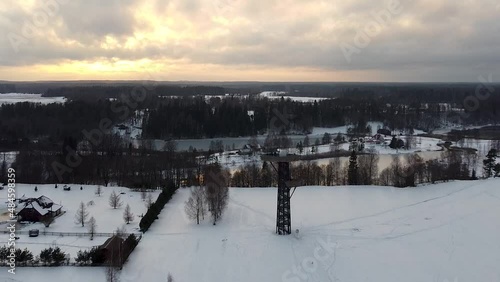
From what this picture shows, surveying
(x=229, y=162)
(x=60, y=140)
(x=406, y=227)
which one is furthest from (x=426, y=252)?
(x=60, y=140)

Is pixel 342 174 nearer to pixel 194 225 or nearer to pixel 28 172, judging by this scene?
pixel 194 225

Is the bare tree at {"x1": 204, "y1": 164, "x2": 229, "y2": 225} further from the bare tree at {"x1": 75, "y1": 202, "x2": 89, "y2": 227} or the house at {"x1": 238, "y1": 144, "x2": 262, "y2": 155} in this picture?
the house at {"x1": 238, "y1": 144, "x2": 262, "y2": 155}

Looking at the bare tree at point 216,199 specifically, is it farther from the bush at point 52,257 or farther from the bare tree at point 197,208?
the bush at point 52,257

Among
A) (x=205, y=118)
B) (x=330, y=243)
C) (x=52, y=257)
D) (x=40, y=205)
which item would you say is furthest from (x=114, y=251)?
(x=205, y=118)

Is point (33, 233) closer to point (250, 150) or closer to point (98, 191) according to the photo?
point (98, 191)

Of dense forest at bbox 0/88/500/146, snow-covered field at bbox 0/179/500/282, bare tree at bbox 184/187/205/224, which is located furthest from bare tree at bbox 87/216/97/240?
dense forest at bbox 0/88/500/146

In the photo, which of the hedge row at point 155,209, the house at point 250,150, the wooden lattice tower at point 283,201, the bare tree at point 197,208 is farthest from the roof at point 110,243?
the house at point 250,150
